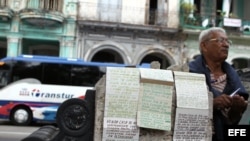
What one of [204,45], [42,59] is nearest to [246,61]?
[42,59]

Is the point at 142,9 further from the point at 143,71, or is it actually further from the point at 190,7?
the point at 143,71

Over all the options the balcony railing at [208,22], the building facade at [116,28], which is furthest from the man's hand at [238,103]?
the balcony railing at [208,22]

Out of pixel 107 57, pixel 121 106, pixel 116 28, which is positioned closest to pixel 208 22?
pixel 116 28

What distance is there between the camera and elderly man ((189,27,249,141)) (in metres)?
3.18

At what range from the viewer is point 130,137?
9.75 feet

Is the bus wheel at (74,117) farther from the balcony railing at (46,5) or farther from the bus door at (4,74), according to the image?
the balcony railing at (46,5)

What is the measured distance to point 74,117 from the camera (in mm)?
2904

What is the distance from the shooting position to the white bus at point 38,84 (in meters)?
17.1

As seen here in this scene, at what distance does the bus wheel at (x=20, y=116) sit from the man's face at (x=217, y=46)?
577 inches

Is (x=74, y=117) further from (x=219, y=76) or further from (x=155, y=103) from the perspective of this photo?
(x=219, y=76)

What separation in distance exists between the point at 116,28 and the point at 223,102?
20597 mm

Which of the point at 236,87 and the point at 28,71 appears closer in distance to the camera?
the point at 236,87

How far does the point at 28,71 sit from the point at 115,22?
25.4 ft

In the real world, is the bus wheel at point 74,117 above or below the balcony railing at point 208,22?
below
